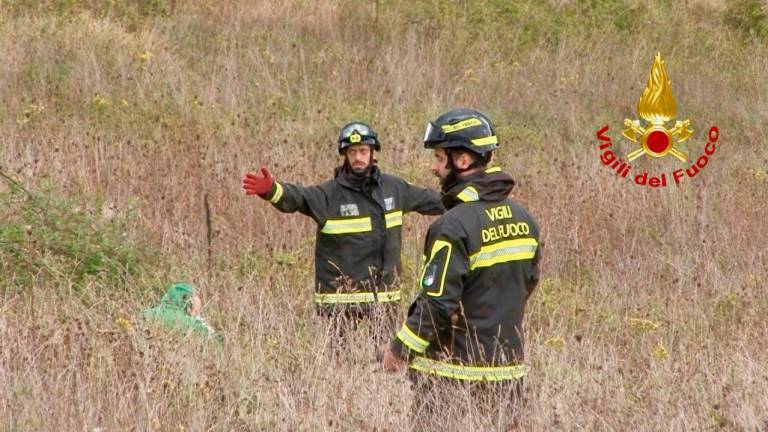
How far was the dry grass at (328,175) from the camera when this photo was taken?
579cm

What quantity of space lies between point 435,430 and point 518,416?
1.15 ft

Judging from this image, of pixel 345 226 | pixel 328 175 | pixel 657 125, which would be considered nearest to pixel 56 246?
pixel 345 226

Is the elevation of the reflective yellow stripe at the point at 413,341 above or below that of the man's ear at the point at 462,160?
below

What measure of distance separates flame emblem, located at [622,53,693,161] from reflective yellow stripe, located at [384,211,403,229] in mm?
4792

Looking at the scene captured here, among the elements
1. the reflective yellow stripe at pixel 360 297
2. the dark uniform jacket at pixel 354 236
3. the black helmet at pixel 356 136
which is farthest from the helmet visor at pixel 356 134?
the reflective yellow stripe at pixel 360 297

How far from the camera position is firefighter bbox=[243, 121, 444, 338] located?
734 cm

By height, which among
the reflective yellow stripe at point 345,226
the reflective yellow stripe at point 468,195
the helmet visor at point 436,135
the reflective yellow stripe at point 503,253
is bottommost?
the reflective yellow stripe at point 345,226

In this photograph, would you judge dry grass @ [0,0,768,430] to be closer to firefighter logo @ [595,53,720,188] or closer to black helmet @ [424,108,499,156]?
firefighter logo @ [595,53,720,188]

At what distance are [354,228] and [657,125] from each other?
6.64m

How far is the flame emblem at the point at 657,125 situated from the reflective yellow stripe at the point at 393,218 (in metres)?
4.79

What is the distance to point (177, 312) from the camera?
23.1 feet

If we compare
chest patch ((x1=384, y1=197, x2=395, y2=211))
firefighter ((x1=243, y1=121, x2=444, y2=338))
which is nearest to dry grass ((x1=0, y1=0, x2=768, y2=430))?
firefighter ((x1=243, y1=121, x2=444, y2=338))

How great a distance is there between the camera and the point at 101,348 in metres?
6.24

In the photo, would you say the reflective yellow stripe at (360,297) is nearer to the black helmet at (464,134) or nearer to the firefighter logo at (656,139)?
the black helmet at (464,134)
